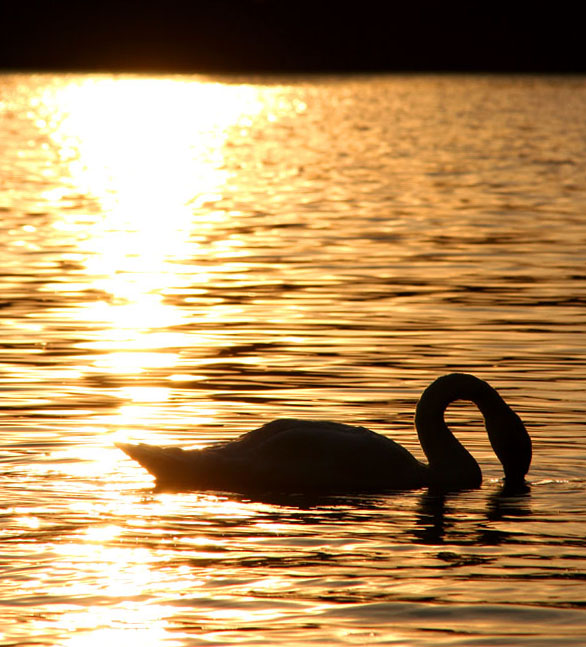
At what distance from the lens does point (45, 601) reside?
10.6 metres

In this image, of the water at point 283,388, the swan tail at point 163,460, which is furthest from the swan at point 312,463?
the water at point 283,388

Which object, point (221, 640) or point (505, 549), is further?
point (505, 549)

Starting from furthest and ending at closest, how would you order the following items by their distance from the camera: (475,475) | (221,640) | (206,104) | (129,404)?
(206,104), (129,404), (475,475), (221,640)

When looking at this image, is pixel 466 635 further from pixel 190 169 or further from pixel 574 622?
pixel 190 169

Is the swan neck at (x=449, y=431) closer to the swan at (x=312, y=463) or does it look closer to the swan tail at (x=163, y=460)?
the swan at (x=312, y=463)

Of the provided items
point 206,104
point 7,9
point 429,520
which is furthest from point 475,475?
point 7,9

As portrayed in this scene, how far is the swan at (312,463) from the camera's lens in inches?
534

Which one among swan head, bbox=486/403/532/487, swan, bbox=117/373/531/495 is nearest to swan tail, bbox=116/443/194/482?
swan, bbox=117/373/531/495

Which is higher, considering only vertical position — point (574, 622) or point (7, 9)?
point (7, 9)

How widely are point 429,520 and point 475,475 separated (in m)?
1.31

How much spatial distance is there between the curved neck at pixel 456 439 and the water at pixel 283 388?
0.87ft

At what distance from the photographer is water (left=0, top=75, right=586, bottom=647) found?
1073 centimetres

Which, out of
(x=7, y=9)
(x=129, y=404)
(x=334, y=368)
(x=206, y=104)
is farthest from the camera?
(x=7, y=9)

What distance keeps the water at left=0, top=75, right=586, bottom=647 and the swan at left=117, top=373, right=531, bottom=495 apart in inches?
7.6
